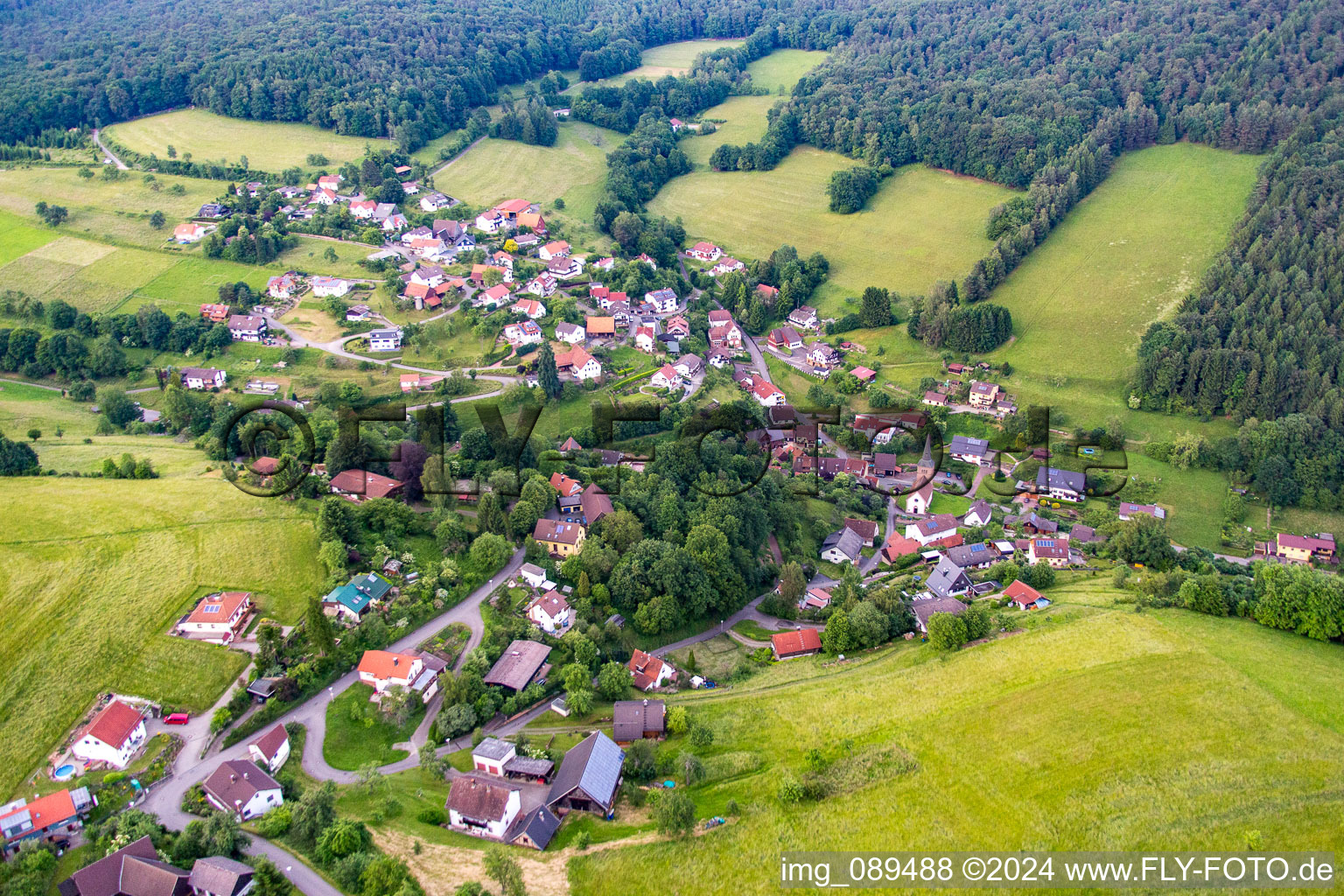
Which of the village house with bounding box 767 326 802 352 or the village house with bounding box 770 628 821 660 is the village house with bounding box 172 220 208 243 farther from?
the village house with bounding box 770 628 821 660

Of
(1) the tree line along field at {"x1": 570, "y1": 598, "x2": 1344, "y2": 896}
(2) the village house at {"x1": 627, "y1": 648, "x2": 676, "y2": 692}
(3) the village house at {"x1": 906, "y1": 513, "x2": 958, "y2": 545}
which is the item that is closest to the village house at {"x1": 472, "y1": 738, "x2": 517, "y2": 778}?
(1) the tree line along field at {"x1": 570, "y1": 598, "x2": 1344, "y2": 896}

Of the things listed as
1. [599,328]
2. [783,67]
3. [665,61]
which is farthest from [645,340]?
[665,61]

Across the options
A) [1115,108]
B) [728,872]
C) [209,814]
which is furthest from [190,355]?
[1115,108]

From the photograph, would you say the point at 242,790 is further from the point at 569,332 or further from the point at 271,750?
the point at 569,332

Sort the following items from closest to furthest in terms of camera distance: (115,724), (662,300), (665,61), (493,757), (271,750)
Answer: (115,724), (493,757), (271,750), (662,300), (665,61)

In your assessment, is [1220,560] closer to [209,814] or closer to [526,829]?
[526,829]

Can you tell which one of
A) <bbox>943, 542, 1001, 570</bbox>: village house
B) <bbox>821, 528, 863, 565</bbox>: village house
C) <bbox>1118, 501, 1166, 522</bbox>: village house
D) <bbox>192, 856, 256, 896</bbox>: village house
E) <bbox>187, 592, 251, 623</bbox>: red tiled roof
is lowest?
<bbox>1118, 501, 1166, 522</bbox>: village house
